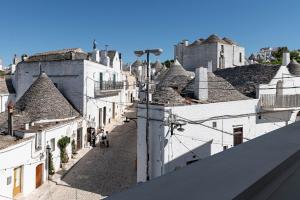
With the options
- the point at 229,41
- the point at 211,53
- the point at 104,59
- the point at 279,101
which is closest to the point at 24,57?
the point at 104,59

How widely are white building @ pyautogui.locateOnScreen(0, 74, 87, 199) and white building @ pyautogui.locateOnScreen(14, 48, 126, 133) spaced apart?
1730 millimetres

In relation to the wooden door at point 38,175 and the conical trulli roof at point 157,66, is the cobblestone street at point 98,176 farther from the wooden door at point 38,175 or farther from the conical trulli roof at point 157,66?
the conical trulli roof at point 157,66

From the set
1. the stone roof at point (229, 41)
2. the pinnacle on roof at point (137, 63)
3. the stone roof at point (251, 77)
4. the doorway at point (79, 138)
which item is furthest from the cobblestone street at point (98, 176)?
the pinnacle on roof at point (137, 63)

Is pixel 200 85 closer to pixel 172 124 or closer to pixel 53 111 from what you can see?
pixel 172 124

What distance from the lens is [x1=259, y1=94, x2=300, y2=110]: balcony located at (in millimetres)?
17969

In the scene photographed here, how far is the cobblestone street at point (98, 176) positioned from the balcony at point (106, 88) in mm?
5588

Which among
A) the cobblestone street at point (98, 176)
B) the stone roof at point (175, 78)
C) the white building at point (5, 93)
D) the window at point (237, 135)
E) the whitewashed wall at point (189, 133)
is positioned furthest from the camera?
the white building at point (5, 93)

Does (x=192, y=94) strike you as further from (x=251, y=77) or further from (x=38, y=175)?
(x=38, y=175)

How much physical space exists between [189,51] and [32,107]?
92.0 feet

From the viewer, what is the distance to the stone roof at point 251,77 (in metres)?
20.1

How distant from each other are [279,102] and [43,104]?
608 inches

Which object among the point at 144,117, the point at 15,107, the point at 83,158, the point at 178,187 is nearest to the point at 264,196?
the point at 178,187

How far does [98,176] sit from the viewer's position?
53.1 feet

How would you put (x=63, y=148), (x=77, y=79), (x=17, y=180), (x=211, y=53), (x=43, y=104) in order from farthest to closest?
1. (x=211, y=53)
2. (x=77, y=79)
3. (x=43, y=104)
4. (x=63, y=148)
5. (x=17, y=180)
